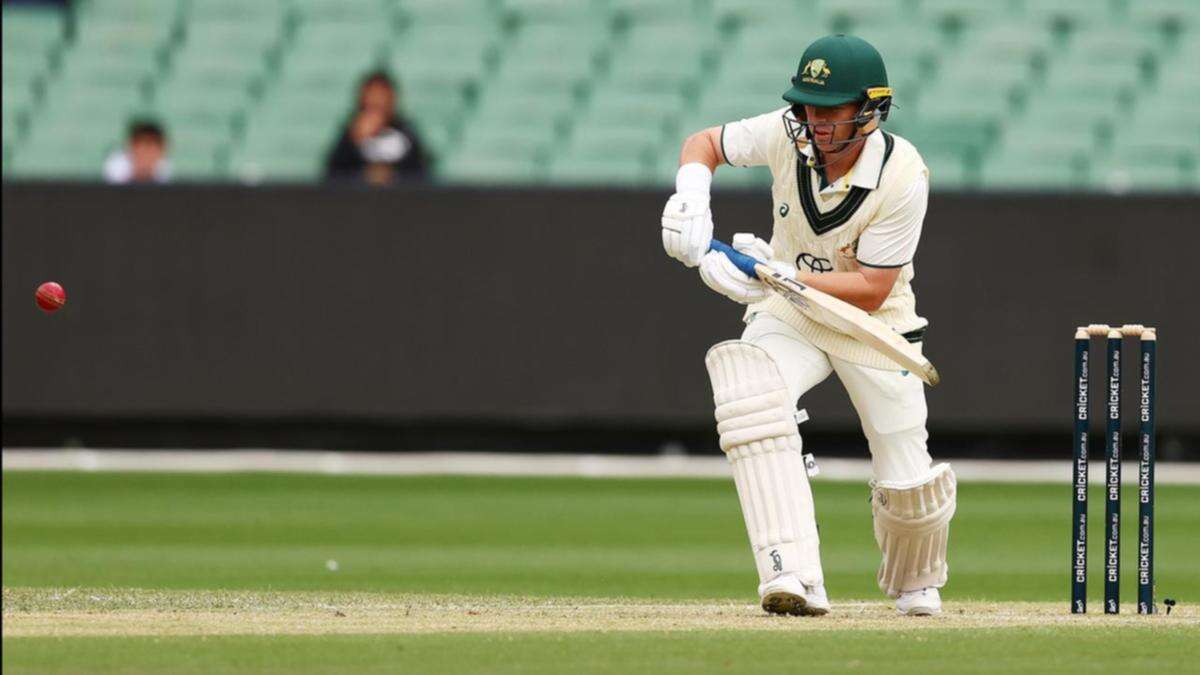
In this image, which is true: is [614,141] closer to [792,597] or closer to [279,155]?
[279,155]

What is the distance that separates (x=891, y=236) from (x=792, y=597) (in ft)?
3.24

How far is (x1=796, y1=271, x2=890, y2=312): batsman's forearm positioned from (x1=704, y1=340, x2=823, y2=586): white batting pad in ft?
0.78

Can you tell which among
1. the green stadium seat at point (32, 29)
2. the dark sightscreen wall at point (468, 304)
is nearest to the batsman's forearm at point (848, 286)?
the dark sightscreen wall at point (468, 304)

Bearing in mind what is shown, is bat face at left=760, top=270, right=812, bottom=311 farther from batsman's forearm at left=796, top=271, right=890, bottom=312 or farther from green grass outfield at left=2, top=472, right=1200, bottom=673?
green grass outfield at left=2, top=472, right=1200, bottom=673

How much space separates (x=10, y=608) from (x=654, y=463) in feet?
22.4

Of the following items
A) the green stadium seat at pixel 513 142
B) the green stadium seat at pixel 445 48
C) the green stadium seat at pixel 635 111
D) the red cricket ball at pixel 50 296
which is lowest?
the red cricket ball at pixel 50 296

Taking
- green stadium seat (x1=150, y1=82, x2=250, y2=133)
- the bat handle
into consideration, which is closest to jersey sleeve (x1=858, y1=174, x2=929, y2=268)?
the bat handle

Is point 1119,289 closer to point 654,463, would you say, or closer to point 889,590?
point 654,463

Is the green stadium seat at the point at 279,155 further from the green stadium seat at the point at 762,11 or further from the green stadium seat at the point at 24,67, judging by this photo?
the green stadium seat at the point at 762,11

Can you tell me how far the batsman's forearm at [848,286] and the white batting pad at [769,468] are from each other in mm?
238

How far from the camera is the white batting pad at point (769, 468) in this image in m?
6.27

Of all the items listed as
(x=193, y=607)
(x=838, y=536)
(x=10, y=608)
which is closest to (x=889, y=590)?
(x=193, y=607)

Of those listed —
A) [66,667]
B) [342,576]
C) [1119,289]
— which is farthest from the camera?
[1119,289]

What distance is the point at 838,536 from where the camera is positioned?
1020cm
